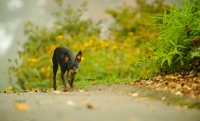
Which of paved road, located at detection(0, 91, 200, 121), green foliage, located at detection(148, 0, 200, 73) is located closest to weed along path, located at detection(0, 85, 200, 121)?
paved road, located at detection(0, 91, 200, 121)

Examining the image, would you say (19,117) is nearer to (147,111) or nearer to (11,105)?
(11,105)

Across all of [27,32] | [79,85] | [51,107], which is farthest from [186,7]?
A: [27,32]

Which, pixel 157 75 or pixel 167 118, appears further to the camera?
pixel 157 75

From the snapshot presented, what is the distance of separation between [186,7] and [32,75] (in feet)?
21.0

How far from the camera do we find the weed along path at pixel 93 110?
13.5 ft

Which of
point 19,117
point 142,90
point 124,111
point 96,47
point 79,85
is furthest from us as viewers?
point 96,47

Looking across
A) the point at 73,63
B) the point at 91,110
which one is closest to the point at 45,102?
the point at 91,110

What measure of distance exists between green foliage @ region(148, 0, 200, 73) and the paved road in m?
2.06

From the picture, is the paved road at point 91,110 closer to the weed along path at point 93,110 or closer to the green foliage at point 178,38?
the weed along path at point 93,110

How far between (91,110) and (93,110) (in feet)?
0.09

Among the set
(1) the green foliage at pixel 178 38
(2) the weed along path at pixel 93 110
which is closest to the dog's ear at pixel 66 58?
(1) the green foliage at pixel 178 38

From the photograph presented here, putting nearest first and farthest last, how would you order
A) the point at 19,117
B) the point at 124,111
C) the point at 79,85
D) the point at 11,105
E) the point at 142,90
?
1. the point at 19,117
2. the point at 124,111
3. the point at 11,105
4. the point at 142,90
5. the point at 79,85

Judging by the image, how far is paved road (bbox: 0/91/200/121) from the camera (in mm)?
4117

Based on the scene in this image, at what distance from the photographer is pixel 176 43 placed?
7.15 m
